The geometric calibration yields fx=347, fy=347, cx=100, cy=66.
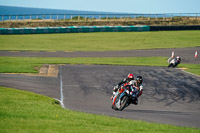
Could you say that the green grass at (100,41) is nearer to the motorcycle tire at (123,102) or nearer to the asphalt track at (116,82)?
the asphalt track at (116,82)

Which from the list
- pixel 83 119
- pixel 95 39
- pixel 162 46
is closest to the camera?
pixel 83 119

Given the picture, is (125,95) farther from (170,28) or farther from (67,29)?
(170,28)

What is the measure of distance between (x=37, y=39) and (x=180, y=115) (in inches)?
1813

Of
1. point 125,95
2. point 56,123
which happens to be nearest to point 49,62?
point 125,95

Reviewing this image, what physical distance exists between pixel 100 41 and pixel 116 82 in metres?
34.0

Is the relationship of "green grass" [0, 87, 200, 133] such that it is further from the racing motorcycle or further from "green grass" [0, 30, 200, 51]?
"green grass" [0, 30, 200, 51]

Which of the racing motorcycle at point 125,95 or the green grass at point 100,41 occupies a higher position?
the racing motorcycle at point 125,95

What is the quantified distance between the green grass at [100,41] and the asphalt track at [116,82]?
1908cm

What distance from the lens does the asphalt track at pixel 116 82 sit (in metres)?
16.3

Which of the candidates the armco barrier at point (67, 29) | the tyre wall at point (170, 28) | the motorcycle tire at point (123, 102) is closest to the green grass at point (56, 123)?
the motorcycle tire at point (123, 102)

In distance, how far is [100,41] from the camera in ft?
→ 192

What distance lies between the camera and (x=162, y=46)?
52.7 meters

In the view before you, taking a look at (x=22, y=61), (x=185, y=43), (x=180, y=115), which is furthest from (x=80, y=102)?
(x=185, y=43)

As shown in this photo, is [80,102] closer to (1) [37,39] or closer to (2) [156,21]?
(1) [37,39]
